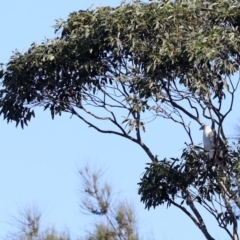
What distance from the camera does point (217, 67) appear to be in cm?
965

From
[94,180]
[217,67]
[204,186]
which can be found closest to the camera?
[217,67]

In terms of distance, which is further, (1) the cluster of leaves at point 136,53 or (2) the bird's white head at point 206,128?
(2) the bird's white head at point 206,128

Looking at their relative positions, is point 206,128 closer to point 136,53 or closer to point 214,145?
point 214,145

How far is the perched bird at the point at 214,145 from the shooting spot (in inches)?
402

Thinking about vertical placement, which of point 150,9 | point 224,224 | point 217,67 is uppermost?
point 150,9

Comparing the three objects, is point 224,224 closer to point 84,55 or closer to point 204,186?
point 204,186

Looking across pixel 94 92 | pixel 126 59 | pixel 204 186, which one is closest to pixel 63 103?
pixel 94 92

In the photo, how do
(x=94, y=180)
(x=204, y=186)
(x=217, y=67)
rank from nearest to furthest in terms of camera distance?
(x=217, y=67) < (x=204, y=186) < (x=94, y=180)

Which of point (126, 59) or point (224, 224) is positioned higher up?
point (126, 59)

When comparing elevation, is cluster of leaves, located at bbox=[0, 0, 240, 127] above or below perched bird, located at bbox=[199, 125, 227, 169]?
above

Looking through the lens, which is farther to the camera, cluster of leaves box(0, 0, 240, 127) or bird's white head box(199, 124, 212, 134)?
bird's white head box(199, 124, 212, 134)

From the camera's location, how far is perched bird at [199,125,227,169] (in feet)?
33.5

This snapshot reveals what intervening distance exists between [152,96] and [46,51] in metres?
1.44

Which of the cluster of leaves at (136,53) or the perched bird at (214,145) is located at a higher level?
the cluster of leaves at (136,53)
